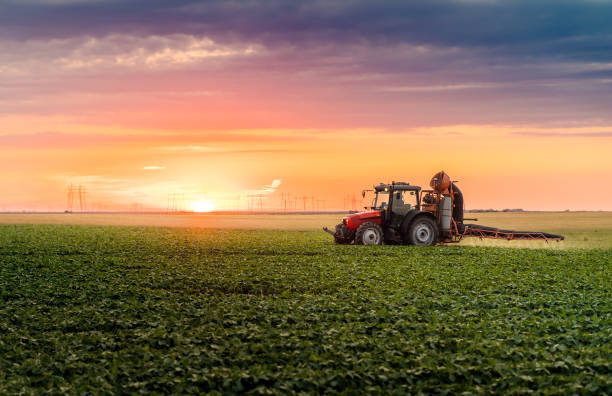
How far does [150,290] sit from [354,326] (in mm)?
9367

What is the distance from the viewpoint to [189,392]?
9812 millimetres

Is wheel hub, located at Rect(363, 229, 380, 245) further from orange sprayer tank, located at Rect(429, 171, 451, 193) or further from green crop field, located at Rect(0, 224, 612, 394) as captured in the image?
green crop field, located at Rect(0, 224, 612, 394)

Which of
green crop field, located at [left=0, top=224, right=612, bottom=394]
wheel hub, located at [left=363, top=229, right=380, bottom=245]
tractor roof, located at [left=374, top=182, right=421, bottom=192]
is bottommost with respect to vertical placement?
green crop field, located at [left=0, top=224, right=612, bottom=394]

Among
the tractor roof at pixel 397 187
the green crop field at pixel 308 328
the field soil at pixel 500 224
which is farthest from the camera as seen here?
the field soil at pixel 500 224

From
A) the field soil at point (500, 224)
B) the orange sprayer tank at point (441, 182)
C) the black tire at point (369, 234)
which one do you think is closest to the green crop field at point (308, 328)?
the black tire at point (369, 234)

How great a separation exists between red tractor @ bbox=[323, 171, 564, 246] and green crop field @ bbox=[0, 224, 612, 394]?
7.06 metres

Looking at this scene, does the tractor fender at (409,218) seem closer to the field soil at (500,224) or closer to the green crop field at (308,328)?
the green crop field at (308,328)

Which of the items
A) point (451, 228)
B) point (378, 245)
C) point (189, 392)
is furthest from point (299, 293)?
point (451, 228)

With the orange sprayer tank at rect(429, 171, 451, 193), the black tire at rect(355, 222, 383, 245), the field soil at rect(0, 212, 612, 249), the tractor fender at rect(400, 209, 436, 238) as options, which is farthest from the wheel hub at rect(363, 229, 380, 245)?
the field soil at rect(0, 212, 612, 249)

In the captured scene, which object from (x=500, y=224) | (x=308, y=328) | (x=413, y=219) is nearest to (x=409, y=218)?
(x=413, y=219)

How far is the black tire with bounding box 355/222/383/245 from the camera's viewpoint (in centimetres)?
3450

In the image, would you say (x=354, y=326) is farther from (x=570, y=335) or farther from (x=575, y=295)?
(x=575, y=295)

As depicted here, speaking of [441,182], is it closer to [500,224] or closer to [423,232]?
[423,232]

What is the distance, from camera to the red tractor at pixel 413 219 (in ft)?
113
